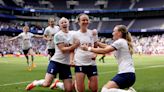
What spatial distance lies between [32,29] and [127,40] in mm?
74574

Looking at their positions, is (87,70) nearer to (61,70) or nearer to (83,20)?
(61,70)

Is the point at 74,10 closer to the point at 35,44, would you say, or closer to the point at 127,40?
the point at 35,44

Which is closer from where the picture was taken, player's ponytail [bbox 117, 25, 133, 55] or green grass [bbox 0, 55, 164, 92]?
player's ponytail [bbox 117, 25, 133, 55]

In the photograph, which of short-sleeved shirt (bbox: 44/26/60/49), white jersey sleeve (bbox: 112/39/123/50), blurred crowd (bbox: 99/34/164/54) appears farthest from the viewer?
blurred crowd (bbox: 99/34/164/54)

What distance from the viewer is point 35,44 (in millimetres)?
75500

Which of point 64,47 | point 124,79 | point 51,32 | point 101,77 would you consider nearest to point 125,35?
point 124,79

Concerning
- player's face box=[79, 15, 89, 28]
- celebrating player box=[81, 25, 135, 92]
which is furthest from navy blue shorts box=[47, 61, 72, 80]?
celebrating player box=[81, 25, 135, 92]

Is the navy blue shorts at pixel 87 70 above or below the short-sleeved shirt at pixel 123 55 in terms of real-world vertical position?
below

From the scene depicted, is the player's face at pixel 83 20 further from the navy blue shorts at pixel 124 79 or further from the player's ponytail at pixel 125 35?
the navy blue shorts at pixel 124 79

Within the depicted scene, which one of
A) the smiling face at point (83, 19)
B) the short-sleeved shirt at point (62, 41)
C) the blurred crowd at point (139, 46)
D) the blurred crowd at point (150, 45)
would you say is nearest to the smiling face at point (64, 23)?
the short-sleeved shirt at point (62, 41)

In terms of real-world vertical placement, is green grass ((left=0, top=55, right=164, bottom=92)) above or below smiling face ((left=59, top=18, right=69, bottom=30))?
below

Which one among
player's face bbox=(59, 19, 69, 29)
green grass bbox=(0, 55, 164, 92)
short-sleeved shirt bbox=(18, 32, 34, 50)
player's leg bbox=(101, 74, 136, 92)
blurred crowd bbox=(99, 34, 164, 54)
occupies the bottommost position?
blurred crowd bbox=(99, 34, 164, 54)

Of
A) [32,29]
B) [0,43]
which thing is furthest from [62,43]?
[32,29]

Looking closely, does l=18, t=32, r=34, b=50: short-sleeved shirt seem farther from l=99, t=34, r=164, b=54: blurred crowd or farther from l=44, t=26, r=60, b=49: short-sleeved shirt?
l=99, t=34, r=164, b=54: blurred crowd
